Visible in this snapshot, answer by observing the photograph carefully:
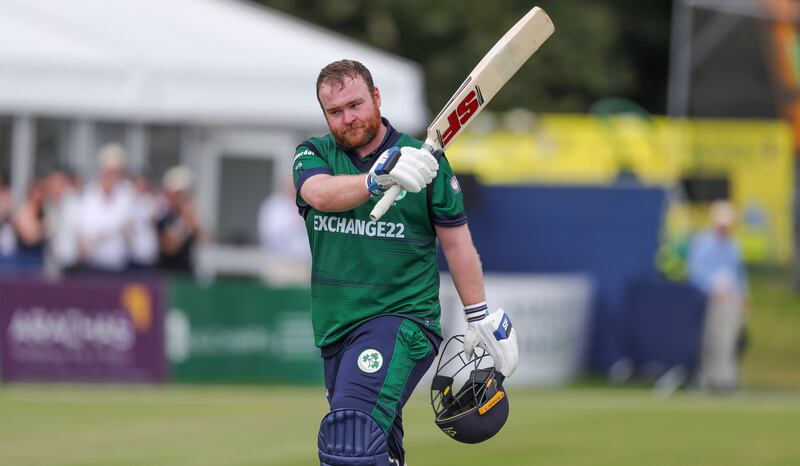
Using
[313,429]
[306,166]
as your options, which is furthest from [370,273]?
[313,429]

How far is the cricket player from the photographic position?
22.6 feet

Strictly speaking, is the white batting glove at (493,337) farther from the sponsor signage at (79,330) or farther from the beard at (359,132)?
the sponsor signage at (79,330)

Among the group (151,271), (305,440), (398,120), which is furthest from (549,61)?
(305,440)

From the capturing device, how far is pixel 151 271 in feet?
57.9

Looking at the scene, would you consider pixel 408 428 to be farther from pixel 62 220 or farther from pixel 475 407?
pixel 475 407

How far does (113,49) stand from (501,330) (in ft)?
42.6

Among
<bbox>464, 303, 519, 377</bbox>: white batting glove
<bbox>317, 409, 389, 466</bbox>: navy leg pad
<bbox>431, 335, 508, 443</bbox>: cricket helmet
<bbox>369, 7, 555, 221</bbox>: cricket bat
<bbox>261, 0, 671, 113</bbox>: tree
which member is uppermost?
<bbox>261, 0, 671, 113</bbox>: tree

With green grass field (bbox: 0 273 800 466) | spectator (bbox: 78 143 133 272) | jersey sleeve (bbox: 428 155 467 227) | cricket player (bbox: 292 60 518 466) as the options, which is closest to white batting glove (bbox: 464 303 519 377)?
cricket player (bbox: 292 60 518 466)

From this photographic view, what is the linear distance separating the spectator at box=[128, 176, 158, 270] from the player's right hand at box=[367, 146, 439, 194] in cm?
1105

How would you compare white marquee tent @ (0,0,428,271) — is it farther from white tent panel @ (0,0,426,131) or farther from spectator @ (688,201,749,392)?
spectator @ (688,201,749,392)

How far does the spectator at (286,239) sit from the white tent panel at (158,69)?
158cm

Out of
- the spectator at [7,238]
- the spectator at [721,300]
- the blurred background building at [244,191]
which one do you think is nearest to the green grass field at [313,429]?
the spectator at [721,300]

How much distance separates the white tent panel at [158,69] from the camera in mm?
19062

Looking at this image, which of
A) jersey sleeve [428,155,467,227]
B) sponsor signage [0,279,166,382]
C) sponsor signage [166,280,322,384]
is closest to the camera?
jersey sleeve [428,155,467,227]
